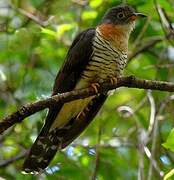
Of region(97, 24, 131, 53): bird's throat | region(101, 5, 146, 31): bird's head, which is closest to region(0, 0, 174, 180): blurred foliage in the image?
region(101, 5, 146, 31): bird's head

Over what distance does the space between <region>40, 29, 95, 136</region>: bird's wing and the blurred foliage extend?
0.23 m

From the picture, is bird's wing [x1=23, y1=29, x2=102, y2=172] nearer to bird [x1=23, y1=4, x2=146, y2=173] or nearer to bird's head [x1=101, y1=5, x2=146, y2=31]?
bird [x1=23, y1=4, x2=146, y2=173]

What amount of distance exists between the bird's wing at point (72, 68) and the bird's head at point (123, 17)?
404 millimetres

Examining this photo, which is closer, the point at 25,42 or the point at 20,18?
the point at 25,42

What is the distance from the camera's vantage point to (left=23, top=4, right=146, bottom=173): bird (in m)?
4.26

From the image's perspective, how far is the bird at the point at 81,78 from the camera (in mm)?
4258

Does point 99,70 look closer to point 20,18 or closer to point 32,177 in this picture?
point 32,177

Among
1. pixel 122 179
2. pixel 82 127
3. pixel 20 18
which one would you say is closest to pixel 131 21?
pixel 82 127

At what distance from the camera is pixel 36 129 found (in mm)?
5230

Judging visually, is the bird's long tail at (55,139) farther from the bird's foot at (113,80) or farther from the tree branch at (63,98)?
the tree branch at (63,98)

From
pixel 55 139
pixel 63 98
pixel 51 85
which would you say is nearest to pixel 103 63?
pixel 51 85

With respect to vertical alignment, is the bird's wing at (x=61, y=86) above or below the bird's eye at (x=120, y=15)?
below

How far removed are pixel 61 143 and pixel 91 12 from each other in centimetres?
163

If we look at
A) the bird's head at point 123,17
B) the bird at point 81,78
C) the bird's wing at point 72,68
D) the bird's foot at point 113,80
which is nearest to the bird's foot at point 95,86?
the bird at point 81,78
